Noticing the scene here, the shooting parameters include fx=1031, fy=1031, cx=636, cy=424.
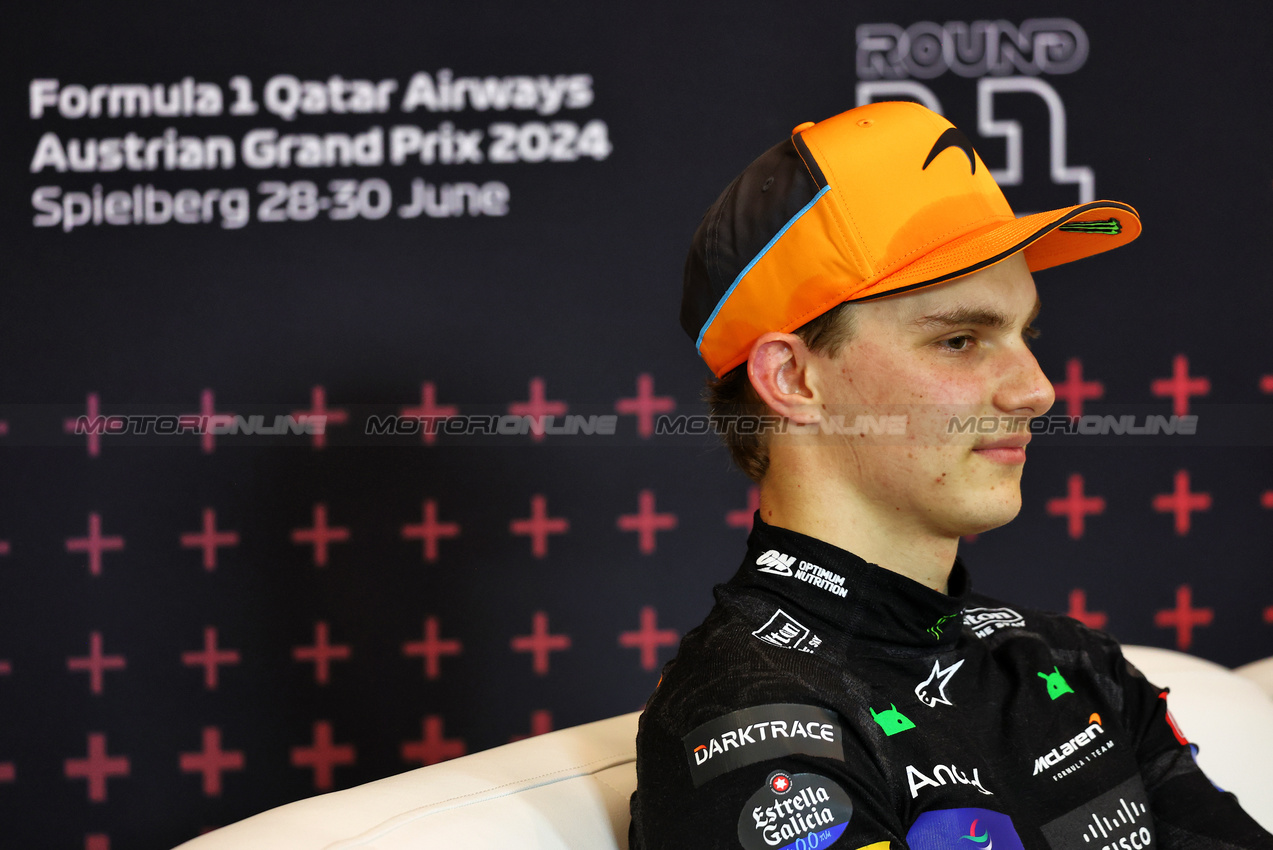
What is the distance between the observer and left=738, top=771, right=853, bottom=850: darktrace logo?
0.72 metres

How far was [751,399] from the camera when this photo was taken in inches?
39.3

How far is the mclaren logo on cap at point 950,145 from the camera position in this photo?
94 centimetres

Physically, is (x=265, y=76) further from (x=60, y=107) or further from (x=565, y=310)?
(x=565, y=310)

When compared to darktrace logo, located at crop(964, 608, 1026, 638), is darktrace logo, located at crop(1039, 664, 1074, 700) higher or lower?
lower

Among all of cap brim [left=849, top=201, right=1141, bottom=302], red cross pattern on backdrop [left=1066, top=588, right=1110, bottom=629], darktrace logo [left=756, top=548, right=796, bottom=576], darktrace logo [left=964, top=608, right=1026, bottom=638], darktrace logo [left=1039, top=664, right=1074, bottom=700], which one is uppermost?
cap brim [left=849, top=201, right=1141, bottom=302]

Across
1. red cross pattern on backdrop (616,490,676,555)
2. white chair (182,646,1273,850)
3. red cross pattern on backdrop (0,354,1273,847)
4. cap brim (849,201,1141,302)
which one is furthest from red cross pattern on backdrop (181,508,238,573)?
cap brim (849,201,1141,302)

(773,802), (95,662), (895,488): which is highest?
(895,488)

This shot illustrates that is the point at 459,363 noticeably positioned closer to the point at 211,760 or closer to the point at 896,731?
the point at 211,760

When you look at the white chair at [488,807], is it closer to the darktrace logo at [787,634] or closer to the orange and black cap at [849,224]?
the darktrace logo at [787,634]

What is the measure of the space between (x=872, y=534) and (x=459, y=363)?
94 cm

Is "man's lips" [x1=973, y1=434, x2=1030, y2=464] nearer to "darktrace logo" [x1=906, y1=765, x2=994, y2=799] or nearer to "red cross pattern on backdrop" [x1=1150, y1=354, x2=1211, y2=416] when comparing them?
"darktrace logo" [x1=906, y1=765, x2=994, y2=799]

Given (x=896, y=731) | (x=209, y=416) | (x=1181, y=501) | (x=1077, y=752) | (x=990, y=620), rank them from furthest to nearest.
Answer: (x=1181, y=501) < (x=209, y=416) < (x=990, y=620) < (x=1077, y=752) < (x=896, y=731)

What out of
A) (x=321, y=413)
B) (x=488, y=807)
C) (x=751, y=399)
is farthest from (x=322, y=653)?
(x=751, y=399)

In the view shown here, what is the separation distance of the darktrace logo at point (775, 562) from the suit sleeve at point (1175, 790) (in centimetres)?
42
